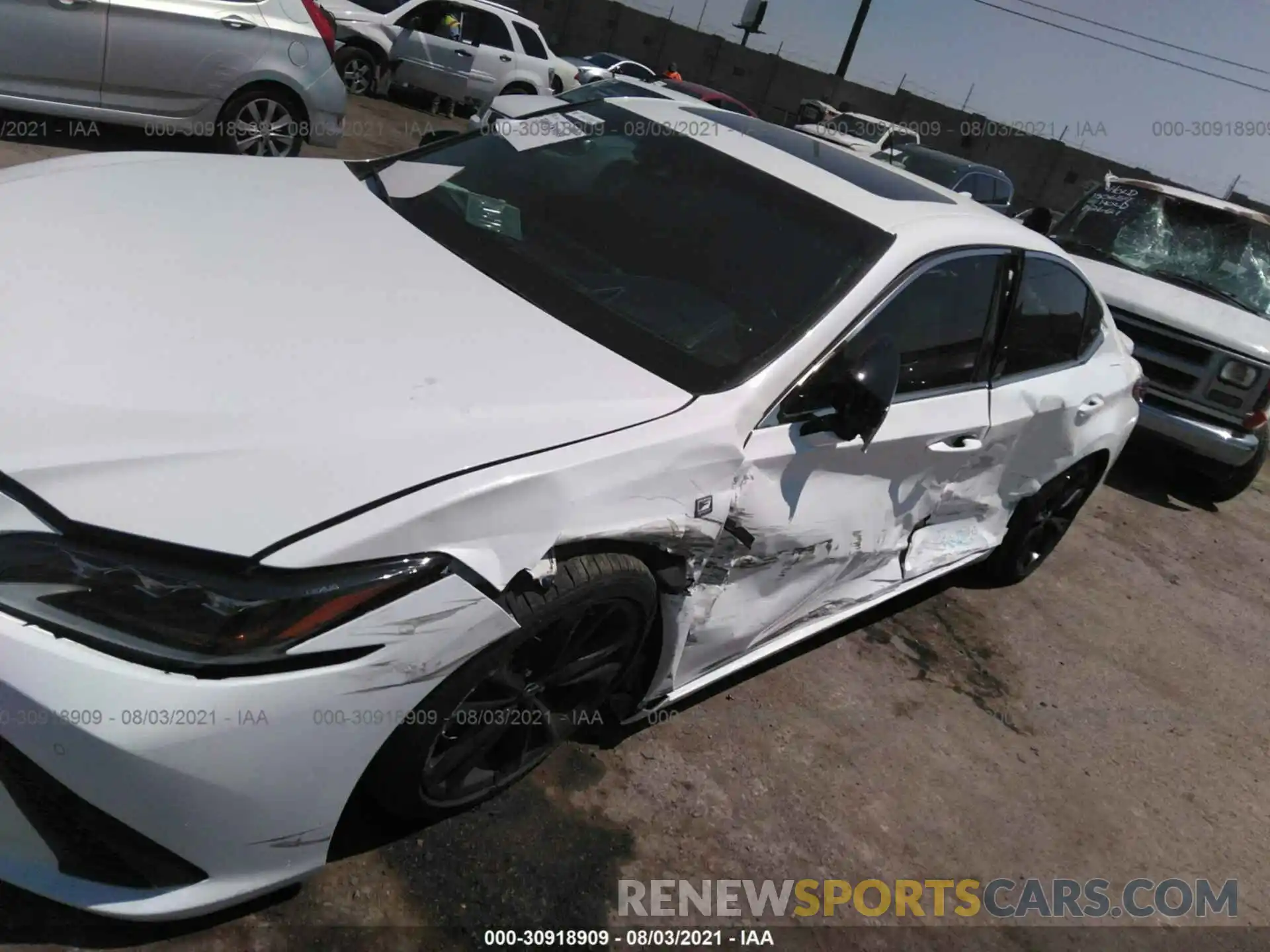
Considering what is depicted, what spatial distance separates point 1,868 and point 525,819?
45.8 inches

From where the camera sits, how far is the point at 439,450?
6.38ft

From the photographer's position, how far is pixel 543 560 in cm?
204

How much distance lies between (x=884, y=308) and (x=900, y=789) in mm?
1548

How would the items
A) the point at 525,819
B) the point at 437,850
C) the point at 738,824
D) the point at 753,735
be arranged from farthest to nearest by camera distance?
the point at 753,735 < the point at 738,824 < the point at 525,819 < the point at 437,850

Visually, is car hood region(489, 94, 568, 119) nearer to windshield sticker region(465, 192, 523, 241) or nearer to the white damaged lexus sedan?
the white damaged lexus sedan

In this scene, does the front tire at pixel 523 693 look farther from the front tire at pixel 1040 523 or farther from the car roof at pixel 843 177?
the front tire at pixel 1040 523

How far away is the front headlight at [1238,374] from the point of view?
20.3 ft

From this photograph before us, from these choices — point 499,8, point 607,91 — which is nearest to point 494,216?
point 607,91

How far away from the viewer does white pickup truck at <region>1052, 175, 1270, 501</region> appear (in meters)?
6.27

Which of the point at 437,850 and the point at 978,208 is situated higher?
the point at 978,208

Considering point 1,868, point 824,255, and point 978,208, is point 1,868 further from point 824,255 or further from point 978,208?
point 978,208

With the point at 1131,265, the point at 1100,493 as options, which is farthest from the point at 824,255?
the point at 1131,265

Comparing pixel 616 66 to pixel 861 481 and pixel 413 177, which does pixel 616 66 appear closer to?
pixel 413 177

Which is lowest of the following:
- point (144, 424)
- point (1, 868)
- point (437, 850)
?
point (437, 850)
